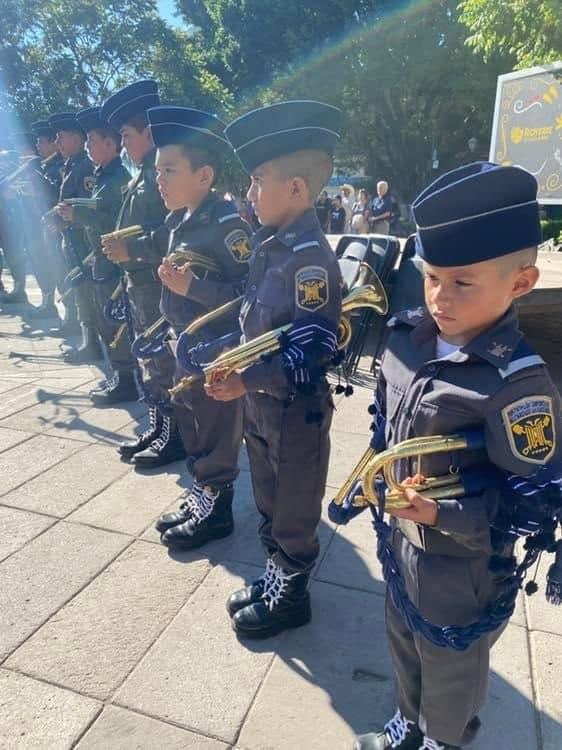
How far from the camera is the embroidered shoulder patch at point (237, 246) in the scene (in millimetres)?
2801

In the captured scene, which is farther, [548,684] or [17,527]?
[17,527]

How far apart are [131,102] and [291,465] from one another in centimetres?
247

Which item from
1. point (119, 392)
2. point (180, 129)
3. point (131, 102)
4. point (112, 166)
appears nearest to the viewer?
point (180, 129)

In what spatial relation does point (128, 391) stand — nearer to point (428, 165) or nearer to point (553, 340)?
point (553, 340)

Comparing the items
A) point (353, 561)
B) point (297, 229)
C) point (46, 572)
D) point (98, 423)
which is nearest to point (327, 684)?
point (353, 561)

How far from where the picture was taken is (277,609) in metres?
2.41

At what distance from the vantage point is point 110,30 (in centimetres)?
2167

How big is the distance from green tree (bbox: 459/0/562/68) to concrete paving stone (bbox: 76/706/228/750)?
22.1ft

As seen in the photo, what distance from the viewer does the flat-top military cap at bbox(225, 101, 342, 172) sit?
2047 millimetres

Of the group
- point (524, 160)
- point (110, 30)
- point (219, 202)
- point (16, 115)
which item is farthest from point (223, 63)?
point (219, 202)

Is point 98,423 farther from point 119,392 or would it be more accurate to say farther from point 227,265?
point 227,265

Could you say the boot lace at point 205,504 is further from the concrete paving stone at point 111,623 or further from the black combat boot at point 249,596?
the black combat boot at point 249,596

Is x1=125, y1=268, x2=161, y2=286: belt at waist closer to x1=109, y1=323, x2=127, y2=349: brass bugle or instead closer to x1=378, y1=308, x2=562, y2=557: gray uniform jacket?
x1=109, y1=323, x2=127, y2=349: brass bugle

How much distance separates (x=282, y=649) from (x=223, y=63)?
88.6ft
